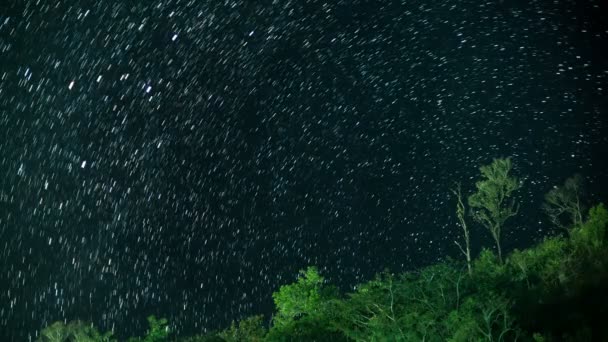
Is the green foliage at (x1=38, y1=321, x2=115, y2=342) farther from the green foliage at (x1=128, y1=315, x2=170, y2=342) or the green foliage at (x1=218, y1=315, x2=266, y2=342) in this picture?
the green foliage at (x1=218, y1=315, x2=266, y2=342)

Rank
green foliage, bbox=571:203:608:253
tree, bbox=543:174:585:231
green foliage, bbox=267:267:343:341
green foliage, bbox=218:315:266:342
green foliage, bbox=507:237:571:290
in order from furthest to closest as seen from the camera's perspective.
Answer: green foliage, bbox=218:315:266:342 → tree, bbox=543:174:585:231 → green foliage, bbox=267:267:343:341 → green foliage, bbox=571:203:608:253 → green foliage, bbox=507:237:571:290

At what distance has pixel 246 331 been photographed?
44250 mm

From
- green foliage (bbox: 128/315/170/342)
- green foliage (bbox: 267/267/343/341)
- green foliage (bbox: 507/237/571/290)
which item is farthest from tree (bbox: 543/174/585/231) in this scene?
green foliage (bbox: 128/315/170/342)

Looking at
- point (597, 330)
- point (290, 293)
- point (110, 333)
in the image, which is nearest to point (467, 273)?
point (597, 330)

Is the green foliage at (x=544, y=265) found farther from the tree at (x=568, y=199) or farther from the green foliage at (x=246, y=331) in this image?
the green foliage at (x=246, y=331)

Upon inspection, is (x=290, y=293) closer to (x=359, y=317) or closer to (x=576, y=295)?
(x=359, y=317)

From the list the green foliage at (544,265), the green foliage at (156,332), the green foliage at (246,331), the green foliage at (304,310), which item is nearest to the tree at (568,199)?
the green foliage at (544,265)

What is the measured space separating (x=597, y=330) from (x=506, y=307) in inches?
140

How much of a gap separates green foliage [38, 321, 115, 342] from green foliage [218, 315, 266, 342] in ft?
→ 47.1

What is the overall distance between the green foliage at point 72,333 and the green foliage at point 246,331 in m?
14.4

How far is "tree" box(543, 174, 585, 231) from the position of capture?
126ft

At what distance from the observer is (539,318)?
2550cm

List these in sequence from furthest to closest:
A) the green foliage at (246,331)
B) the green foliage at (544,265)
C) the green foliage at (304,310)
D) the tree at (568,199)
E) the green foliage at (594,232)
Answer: the green foliage at (246,331), the tree at (568,199), the green foliage at (304,310), the green foliage at (594,232), the green foliage at (544,265)

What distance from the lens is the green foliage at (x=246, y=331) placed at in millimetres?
43531
